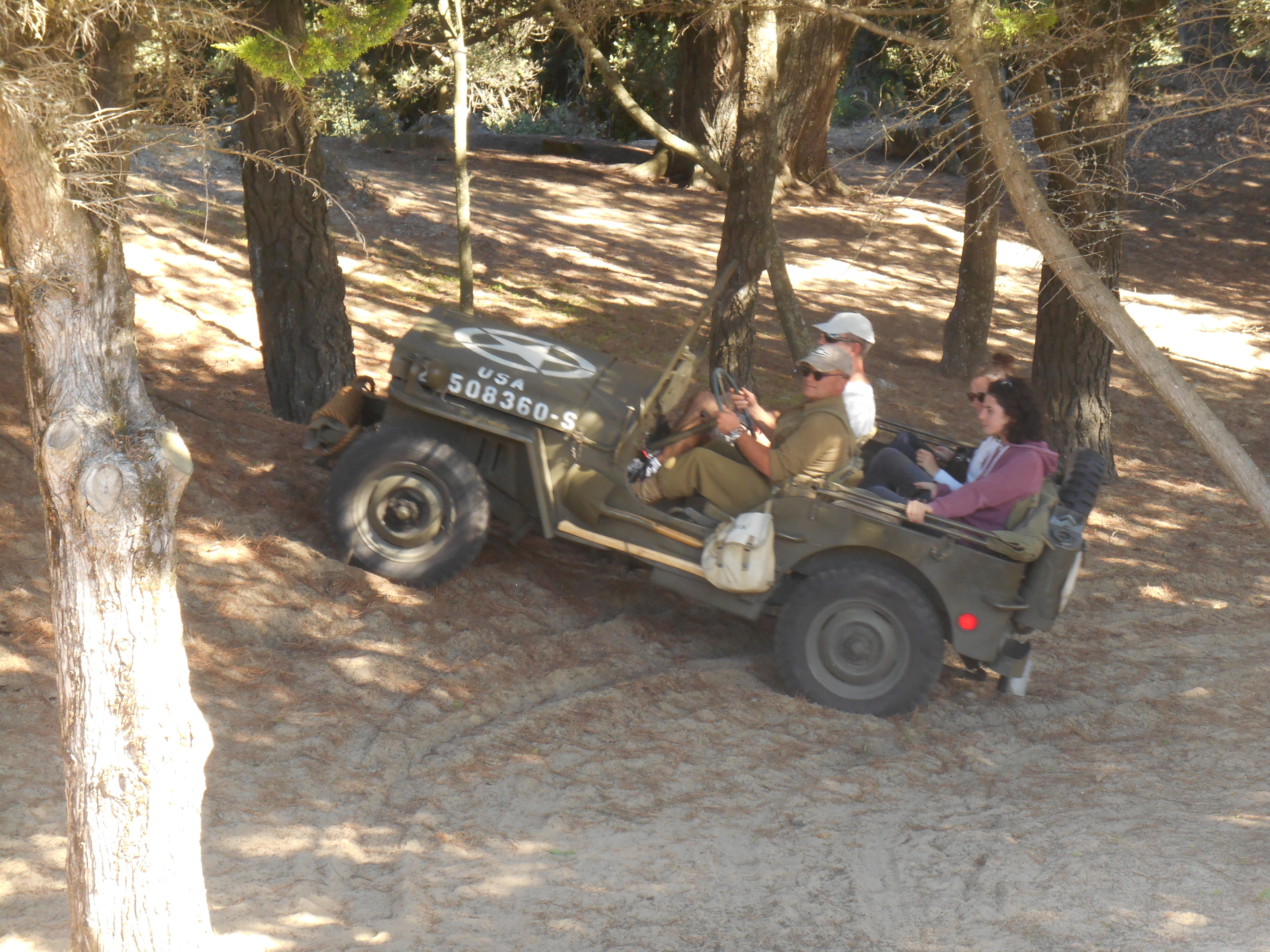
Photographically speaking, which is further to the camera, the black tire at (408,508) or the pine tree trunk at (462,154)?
the pine tree trunk at (462,154)

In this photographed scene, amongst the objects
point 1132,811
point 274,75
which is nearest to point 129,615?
point 274,75

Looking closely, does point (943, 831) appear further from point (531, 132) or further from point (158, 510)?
point (531, 132)

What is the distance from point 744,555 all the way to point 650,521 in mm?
557

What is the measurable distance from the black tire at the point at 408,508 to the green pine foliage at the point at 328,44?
2042mm

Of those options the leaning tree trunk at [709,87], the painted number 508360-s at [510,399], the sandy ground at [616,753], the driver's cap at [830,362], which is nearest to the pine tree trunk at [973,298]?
the sandy ground at [616,753]

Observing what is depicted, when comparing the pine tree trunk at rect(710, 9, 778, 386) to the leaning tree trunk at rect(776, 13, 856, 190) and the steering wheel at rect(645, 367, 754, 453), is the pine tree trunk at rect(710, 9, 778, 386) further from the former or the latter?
the leaning tree trunk at rect(776, 13, 856, 190)

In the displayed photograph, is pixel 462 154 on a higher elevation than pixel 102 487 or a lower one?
higher

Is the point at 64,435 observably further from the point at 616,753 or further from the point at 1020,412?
the point at 1020,412

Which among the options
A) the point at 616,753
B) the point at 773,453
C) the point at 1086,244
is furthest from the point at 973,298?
the point at 616,753

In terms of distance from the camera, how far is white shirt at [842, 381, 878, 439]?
642cm

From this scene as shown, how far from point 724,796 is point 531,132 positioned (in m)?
23.6

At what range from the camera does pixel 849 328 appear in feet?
21.9

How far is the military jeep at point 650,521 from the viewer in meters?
5.66

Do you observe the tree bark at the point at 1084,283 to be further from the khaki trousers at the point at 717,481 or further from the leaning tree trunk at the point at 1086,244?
the khaki trousers at the point at 717,481
